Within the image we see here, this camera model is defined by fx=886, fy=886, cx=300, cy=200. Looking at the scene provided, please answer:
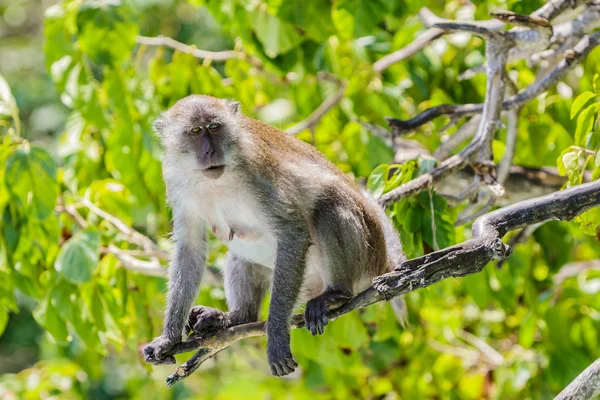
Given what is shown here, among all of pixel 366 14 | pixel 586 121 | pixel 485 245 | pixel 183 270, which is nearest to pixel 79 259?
pixel 183 270

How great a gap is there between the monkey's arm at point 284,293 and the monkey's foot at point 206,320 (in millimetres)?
408

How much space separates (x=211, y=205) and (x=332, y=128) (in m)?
2.36

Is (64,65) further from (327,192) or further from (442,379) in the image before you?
(442,379)

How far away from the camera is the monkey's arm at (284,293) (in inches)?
167

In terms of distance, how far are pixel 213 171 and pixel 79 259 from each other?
109 centimetres

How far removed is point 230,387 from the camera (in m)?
11.1

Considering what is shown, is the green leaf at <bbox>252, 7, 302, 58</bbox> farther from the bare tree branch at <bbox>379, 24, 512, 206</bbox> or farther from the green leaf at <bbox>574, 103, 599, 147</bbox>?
the green leaf at <bbox>574, 103, 599, 147</bbox>

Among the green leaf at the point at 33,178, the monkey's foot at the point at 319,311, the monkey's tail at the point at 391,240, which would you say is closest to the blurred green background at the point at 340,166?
the green leaf at the point at 33,178

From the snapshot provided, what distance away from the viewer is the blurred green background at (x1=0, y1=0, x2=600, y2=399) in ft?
17.3

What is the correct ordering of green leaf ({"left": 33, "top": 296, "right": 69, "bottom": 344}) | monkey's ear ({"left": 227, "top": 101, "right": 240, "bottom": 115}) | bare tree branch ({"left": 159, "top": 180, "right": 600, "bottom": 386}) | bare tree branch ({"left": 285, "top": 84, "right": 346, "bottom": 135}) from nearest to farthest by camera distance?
bare tree branch ({"left": 159, "top": 180, "right": 600, "bottom": 386}) → monkey's ear ({"left": 227, "top": 101, "right": 240, "bottom": 115}) → green leaf ({"left": 33, "top": 296, "right": 69, "bottom": 344}) → bare tree branch ({"left": 285, "top": 84, "right": 346, "bottom": 135})

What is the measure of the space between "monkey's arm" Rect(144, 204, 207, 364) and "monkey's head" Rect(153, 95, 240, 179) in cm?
40

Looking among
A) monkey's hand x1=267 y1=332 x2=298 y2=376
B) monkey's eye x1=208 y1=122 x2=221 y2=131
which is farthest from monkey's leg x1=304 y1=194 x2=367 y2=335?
monkey's eye x1=208 y1=122 x2=221 y2=131

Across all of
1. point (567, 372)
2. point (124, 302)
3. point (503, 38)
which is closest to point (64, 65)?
point (124, 302)

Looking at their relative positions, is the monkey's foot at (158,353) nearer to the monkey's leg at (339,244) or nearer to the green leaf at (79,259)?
the green leaf at (79,259)
